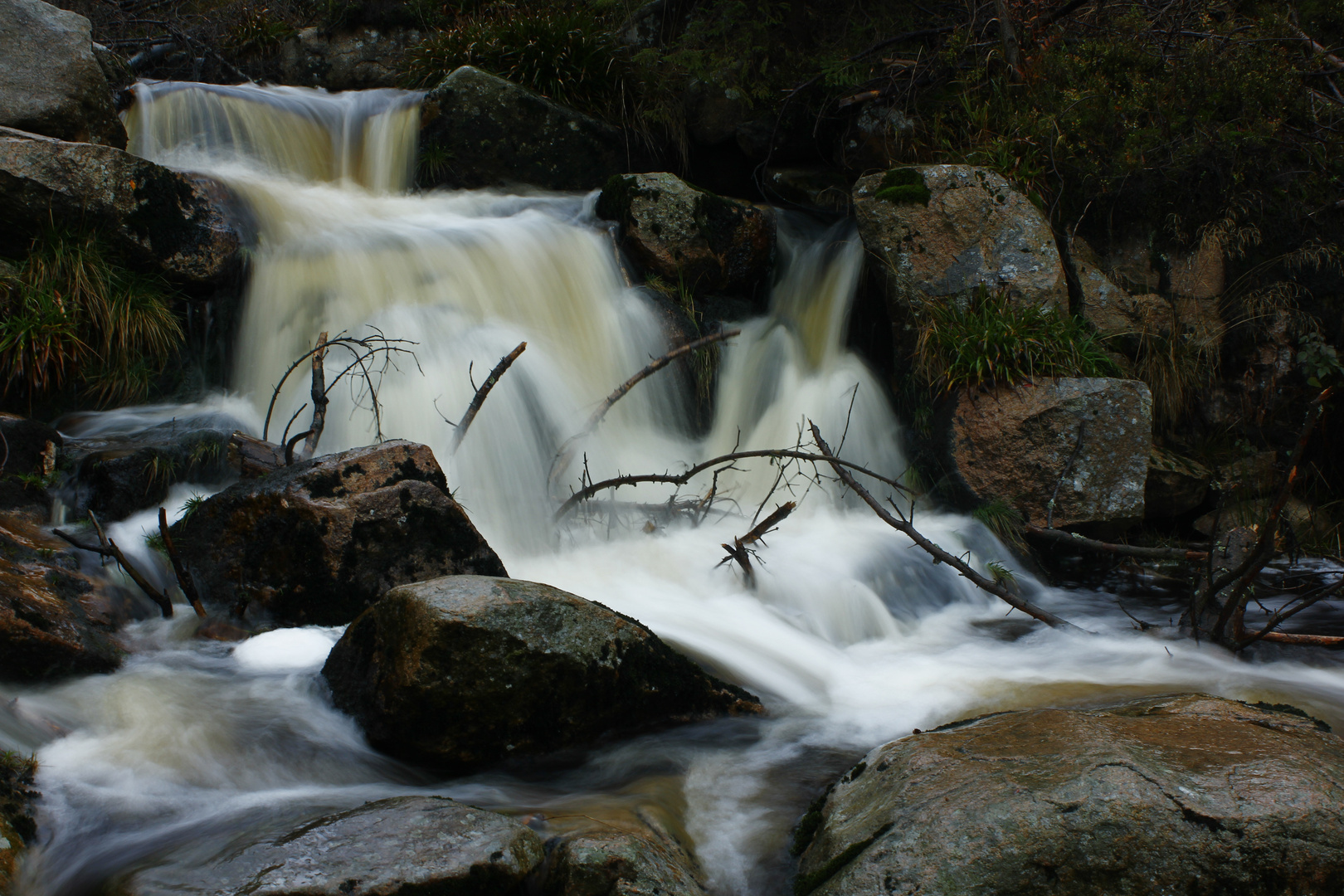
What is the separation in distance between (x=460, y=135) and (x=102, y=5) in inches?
215

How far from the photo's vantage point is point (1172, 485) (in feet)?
19.0

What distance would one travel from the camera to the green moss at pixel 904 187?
6.09 metres

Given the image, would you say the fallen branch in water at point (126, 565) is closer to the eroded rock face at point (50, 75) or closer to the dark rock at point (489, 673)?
the dark rock at point (489, 673)

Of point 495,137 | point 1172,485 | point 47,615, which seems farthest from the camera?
point 495,137

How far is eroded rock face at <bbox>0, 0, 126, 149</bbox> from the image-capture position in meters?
5.73

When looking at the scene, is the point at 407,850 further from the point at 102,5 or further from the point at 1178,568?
the point at 102,5

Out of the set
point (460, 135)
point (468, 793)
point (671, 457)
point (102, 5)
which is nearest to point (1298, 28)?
point (671, 457)

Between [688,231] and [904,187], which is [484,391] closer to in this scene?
[688,231]

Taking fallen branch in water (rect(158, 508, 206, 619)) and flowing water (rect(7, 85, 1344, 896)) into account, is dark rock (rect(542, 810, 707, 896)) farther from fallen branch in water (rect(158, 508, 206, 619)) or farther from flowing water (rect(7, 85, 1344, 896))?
fallen branch in water (rect(158, 508, 206, 619))

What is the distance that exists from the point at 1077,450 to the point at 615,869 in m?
4.24

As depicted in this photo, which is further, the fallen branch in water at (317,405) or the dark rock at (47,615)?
the fallen branch in water at (317,405)

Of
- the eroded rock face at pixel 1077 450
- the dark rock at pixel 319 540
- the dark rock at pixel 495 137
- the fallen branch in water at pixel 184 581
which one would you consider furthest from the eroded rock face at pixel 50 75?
the eroded rock face at pixel 1077 450

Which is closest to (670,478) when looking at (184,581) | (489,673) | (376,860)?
(489,673)

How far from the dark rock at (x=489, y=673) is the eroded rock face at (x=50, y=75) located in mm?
5001
